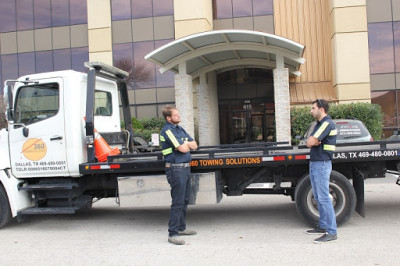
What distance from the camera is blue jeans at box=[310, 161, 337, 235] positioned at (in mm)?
5062

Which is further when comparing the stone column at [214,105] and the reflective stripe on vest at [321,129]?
the stone column at [214,105]

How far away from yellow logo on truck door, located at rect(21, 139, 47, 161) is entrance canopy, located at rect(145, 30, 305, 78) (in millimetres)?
9520

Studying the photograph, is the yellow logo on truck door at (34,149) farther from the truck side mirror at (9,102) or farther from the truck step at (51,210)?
the truck step at (51,210)

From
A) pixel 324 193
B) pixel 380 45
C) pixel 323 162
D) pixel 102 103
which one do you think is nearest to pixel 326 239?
pixel 324 193

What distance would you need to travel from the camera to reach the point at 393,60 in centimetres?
1905

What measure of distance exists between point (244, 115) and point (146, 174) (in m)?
15.5

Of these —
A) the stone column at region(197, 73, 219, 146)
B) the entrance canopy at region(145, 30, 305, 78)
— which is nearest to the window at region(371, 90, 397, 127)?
the entrance canopy at region(145, 30, 305, 78)

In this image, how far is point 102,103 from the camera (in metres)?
6.95

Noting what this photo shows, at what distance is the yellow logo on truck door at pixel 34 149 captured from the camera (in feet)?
20.3

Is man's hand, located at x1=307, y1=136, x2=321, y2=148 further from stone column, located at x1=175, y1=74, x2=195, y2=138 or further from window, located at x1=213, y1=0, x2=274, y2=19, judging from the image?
window, located at x1=213, y1=0, x2=274, y2=19

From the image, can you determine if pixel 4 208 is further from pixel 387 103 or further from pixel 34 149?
pixel 387 103

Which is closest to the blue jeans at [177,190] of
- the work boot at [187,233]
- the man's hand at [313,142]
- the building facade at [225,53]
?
the work boot at [187,233]

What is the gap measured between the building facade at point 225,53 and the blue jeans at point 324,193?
1143 cm

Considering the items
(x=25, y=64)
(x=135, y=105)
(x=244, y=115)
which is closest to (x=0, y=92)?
(x=25, y=64)
